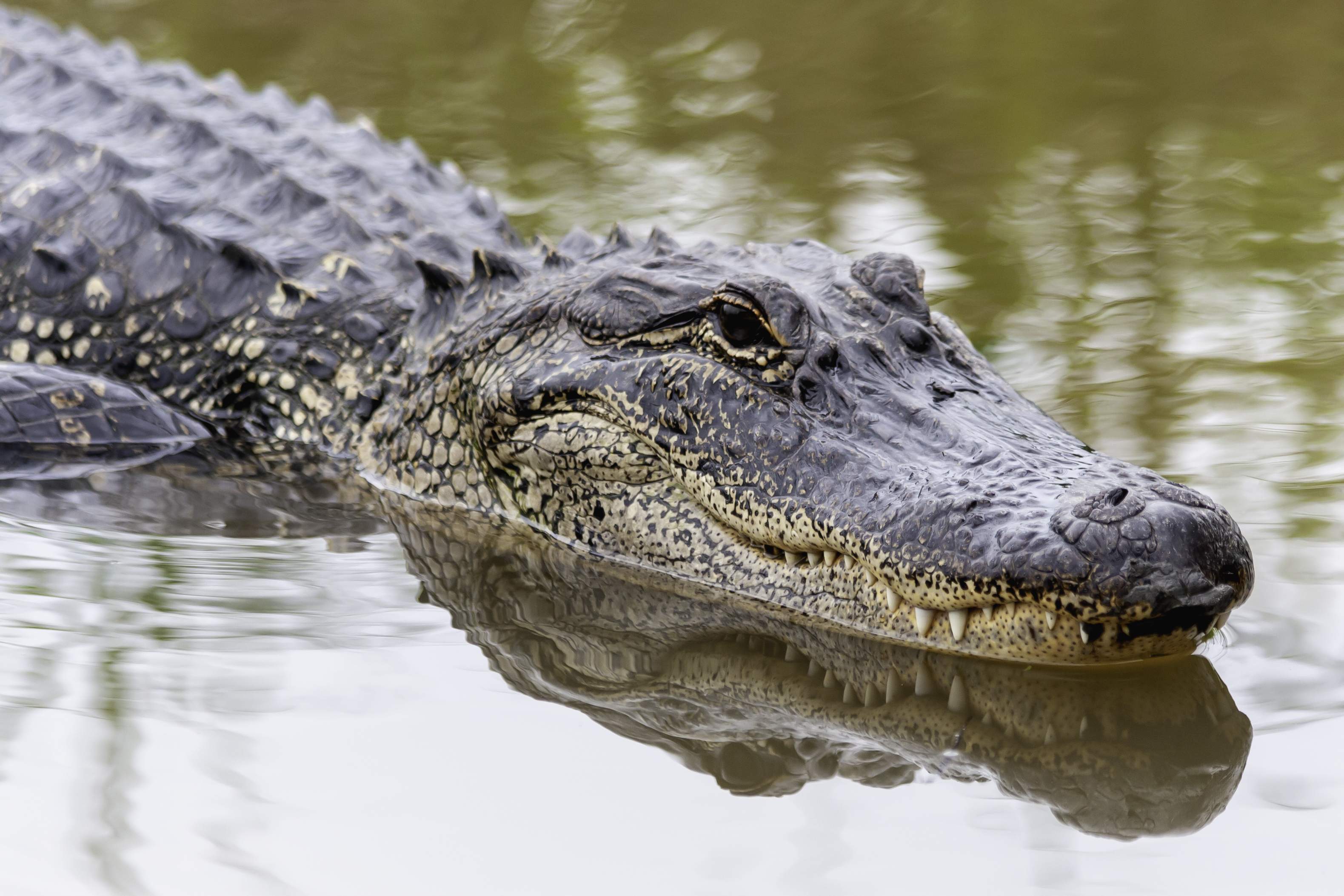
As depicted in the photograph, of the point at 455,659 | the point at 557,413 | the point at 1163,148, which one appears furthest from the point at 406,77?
the point at 455,659

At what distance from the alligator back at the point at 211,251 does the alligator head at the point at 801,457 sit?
0.41 metres

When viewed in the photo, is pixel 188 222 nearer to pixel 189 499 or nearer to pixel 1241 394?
pixel 189 499

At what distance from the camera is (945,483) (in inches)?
135

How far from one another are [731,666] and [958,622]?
1.79 feet

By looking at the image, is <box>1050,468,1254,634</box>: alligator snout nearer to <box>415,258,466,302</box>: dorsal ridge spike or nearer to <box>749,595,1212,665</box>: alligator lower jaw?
<box>749,595,1212,665</box>: alligator lower jaw

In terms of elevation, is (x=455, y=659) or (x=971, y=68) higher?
(x=971, y=68)

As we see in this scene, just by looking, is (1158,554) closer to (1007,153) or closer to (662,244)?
(662,244)

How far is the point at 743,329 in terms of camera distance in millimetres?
3955

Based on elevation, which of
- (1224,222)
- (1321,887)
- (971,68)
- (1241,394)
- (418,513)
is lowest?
(1321,887)

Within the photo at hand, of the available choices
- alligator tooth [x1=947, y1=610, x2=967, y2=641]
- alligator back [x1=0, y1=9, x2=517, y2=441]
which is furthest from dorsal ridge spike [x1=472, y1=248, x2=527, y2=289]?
alligator tooth [x1=947, y1=610, x2=967, y2=641]

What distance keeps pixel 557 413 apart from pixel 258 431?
152 centimetres

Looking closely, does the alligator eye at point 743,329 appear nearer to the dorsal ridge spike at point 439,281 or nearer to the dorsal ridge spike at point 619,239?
the dorsal ridge spike at point 619,239

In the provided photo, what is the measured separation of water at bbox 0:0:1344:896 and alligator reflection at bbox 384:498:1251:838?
12 millimetres

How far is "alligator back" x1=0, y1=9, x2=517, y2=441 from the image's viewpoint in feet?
16.9
